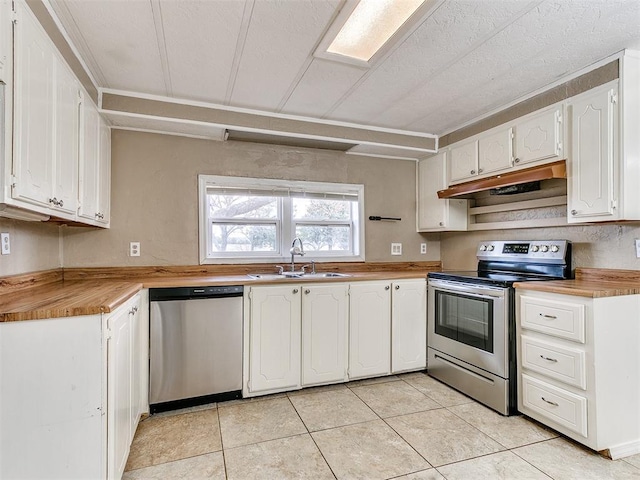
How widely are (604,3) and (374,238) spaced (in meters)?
2.44

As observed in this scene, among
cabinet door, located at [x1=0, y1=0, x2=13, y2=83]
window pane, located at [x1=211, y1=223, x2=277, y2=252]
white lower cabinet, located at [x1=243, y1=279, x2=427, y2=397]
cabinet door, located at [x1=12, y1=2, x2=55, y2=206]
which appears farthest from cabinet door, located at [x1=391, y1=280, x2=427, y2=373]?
cabinet door, located at [x1=0, y1=0, x2=13, y2=83]

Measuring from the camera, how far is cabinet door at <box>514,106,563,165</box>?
94.5 inches

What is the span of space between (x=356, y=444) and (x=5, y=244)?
2233 millimetres

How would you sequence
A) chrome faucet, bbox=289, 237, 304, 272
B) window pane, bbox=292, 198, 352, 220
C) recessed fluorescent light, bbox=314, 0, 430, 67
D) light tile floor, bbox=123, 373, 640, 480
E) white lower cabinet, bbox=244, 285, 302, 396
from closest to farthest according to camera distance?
recessed fluorescent light, bbox=314, 0, 430, 67, light tile floor, bbox=123, 373, 640, 480, white lower cabinet, bbox=244, 285, 302, 396, chrome faucet, bbox=289, 237, 304, 272, window pane, bbox=292, 198, 352, 220

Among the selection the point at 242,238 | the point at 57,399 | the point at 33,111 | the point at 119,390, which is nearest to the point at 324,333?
the point at 242,238

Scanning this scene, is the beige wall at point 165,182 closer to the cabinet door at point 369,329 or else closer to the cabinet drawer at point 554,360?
the cabinet door at point 369,329

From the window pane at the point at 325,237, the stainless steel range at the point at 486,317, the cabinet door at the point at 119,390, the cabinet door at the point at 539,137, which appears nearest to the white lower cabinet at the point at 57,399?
the cabinet door at the point at 119,390

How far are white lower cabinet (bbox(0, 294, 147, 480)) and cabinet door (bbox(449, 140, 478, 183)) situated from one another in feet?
9.74

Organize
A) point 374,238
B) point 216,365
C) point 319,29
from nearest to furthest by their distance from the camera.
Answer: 1. point 319,29
2. point 216,365
3. point 374,238

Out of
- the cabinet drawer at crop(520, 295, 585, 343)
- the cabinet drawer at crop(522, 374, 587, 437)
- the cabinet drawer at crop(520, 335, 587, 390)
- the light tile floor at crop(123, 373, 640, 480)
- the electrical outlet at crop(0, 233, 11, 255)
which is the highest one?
the electrical outlet at crop(0, 233, 11, 255)

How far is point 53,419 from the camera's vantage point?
1398 mm

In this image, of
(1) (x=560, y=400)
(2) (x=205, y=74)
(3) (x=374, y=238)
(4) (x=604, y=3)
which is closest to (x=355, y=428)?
(1) (x=560, y=400)

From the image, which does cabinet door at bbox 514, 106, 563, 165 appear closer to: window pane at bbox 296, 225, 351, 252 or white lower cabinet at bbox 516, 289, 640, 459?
white lower cabinet at bbox 516, 289, 640, 459

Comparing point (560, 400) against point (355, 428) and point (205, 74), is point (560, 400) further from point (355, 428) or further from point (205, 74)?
point (205, 74)
